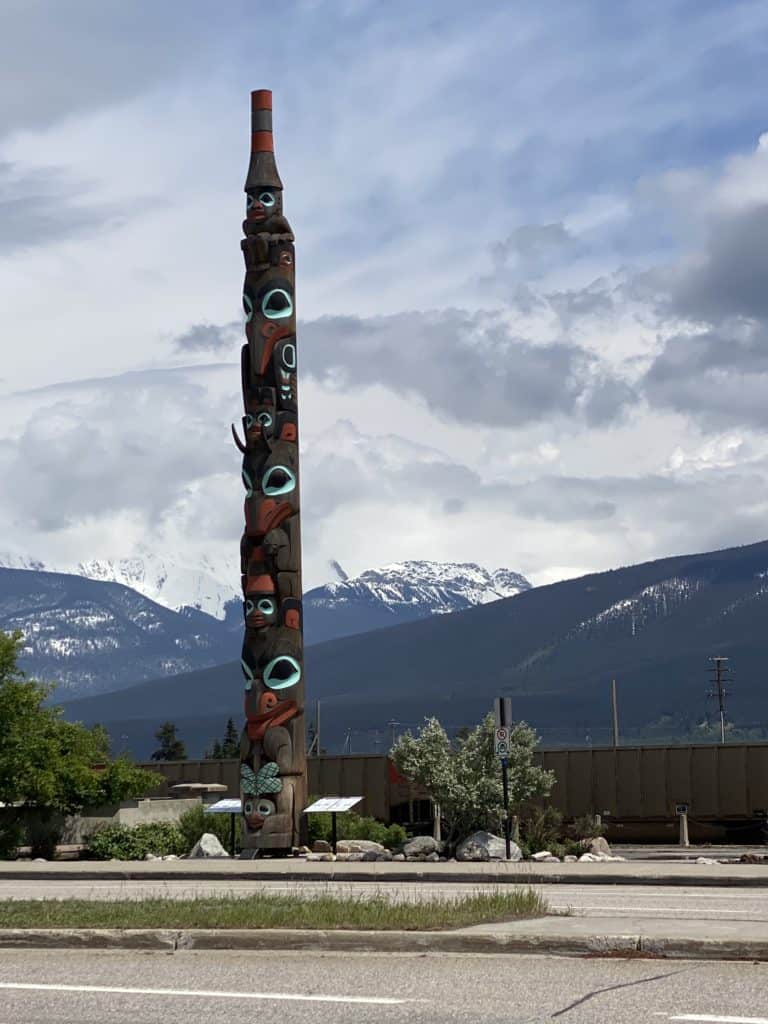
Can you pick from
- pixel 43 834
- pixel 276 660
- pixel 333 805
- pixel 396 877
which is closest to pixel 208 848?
pixel 333 805

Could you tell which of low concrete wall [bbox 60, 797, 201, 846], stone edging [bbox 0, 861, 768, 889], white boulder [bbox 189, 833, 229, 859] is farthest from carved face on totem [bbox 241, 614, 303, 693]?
low concrete wall [bbox 60, 797, 201, 846]

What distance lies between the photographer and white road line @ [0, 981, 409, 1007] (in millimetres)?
12625

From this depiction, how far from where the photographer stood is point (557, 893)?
23.7 meters

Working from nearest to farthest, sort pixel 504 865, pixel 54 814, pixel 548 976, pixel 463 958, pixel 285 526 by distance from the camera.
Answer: pixel 548 976
pixel 463 958
pixel 504 865
pixel 285 526
pixel 54 814

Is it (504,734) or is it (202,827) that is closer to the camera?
(504,734)

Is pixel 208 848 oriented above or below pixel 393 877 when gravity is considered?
below

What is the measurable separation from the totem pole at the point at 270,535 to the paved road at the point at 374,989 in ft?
79.3

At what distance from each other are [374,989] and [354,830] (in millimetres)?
35272

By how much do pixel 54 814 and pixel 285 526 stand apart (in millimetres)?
12213

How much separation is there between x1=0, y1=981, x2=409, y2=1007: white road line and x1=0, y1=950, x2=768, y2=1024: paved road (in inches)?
0.4

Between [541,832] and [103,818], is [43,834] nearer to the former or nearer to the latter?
[103,818]

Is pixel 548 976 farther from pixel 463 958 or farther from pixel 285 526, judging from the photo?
pixel 285 526

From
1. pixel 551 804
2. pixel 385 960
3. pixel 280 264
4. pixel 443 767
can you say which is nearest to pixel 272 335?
pixel 280 264

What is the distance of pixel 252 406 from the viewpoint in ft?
137
